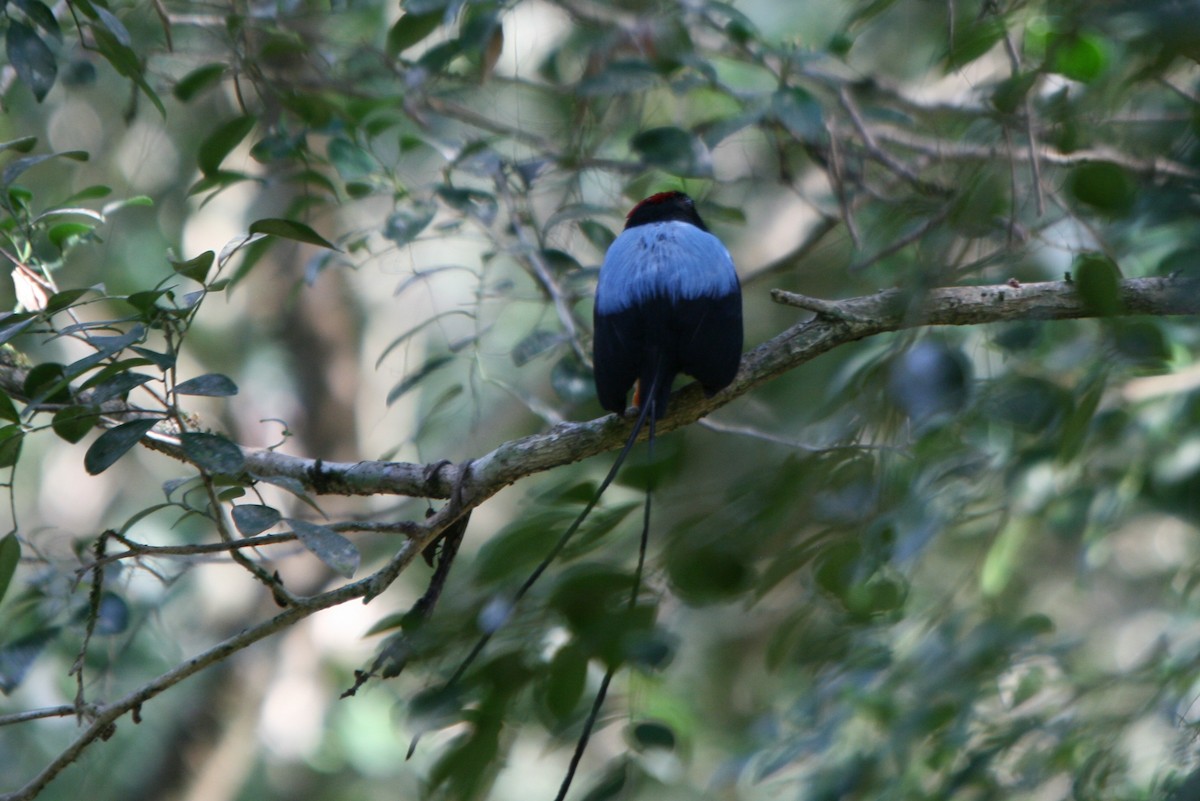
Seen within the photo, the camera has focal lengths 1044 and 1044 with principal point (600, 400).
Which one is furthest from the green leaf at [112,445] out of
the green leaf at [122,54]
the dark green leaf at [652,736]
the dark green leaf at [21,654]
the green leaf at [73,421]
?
the dark green leaf at [652,736]

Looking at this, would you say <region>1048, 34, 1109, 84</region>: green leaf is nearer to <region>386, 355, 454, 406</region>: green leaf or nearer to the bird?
the bird

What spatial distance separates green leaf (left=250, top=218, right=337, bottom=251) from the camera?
1738 millimetres

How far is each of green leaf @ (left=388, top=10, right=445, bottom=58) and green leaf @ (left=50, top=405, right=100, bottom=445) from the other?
152 cm

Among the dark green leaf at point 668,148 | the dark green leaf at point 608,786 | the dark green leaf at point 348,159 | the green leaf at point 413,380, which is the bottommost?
the dark green leaf at point 608,786

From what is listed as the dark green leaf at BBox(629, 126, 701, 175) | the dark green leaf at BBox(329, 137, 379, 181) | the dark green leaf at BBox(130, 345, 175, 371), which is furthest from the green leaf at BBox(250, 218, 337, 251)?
the dark green leaf at BBox(329, 137, 379, 181)

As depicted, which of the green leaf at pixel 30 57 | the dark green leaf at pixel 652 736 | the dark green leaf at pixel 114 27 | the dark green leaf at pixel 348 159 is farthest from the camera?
the dark green leaf at pixel 348 159

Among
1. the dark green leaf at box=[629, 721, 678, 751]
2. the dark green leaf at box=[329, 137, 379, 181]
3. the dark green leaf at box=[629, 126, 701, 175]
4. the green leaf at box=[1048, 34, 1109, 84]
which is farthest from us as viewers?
the dark green leaf at box=[329, 137, 379, 181]

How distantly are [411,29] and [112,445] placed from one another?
1683 mm

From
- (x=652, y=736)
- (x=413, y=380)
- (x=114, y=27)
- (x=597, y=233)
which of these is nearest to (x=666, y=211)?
(x=597, y=233)

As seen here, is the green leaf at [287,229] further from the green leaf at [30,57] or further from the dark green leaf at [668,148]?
the dark green leaf at [668,148]

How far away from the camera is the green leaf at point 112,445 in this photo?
5.82 feet

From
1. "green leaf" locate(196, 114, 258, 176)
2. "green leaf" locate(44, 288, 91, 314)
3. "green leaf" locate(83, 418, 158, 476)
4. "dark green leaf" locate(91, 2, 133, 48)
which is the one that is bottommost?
"green leaf" locate(83, 418, 158, 476)

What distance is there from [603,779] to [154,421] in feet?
3.89

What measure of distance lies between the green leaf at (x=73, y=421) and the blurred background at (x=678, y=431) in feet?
0.07
